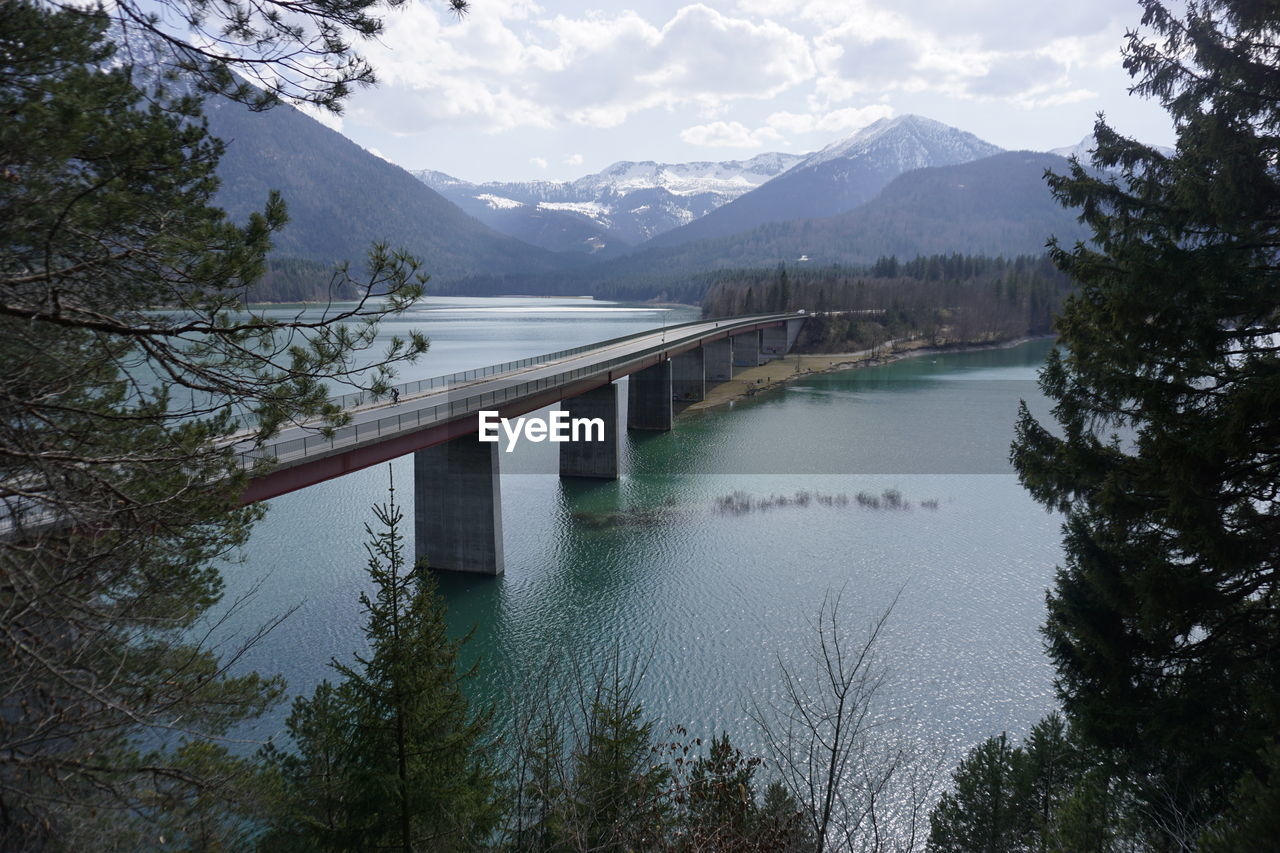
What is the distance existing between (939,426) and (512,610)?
141ft

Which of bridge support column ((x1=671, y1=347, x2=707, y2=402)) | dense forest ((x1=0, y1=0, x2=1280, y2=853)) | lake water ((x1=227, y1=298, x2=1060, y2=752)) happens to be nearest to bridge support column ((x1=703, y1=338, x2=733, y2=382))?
bridge support column ((x1=671, y1=347, x2=707, y2=402))

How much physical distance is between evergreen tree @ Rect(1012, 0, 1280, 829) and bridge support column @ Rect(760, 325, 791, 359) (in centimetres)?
10053

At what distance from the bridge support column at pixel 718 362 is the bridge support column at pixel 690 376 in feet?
34.2

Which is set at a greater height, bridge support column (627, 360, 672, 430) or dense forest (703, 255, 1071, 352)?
dense forest (703, 255, 1071, 352)

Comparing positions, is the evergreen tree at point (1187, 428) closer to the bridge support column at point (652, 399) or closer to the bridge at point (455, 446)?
the bridge at point (455, 446)

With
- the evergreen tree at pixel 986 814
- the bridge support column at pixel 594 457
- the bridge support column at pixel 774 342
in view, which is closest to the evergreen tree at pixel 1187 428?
the evergreen tree at pixel 986 814

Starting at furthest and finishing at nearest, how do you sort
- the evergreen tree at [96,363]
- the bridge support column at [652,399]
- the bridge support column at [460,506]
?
the bridge support column at [652,399], the bridge support column at [460,506], the evergreen tree at [96,363]

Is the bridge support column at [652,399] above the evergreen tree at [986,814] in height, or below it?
above

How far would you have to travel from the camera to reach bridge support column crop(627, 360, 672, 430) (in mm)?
57469

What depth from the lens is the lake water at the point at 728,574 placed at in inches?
807

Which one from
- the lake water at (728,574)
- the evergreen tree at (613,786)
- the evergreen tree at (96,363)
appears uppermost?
the evergreen tree at (96,363)

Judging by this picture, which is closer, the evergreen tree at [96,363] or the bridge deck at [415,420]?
the evergreen tree at [96,363]

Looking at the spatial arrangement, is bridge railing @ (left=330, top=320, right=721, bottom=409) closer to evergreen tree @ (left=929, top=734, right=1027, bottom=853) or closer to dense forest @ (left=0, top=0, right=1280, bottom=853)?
dense forest @ (left=0, top=0, right=1280, bottom=853)

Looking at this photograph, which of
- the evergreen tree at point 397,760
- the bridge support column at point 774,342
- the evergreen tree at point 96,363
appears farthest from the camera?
the bridge support column at point 774,342
